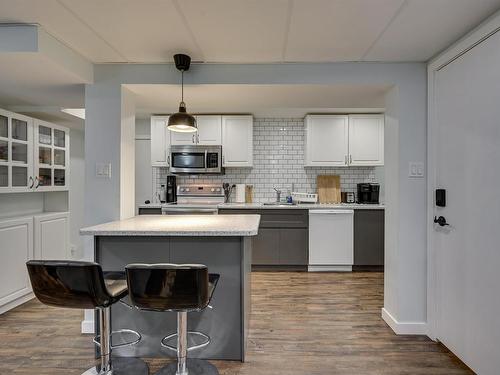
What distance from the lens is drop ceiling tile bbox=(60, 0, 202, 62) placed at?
1.81m

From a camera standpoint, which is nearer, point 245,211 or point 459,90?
point 459,90

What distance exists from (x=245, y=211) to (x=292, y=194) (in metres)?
0.83

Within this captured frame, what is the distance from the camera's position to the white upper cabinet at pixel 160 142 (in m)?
4.58

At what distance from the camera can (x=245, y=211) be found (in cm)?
428

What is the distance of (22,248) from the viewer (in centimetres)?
313

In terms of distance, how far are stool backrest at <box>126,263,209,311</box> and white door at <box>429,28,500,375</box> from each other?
1669 mm

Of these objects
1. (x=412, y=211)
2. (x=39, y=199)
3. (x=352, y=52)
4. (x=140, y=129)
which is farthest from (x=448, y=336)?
(x=140, y=129)

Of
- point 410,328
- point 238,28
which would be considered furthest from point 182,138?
point 410,328

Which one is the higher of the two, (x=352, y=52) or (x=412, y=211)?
(x=352, y=52)

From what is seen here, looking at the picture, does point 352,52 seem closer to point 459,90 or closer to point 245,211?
point 459,90

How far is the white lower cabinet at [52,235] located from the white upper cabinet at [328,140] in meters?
3.30

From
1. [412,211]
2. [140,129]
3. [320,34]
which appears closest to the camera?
[320,34]

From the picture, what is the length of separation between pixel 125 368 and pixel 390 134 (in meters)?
2.68

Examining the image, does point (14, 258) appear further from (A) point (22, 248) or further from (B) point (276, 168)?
(B) point (276, 168)
